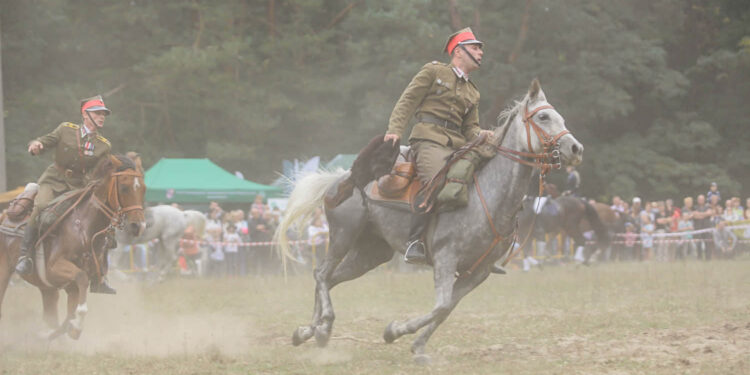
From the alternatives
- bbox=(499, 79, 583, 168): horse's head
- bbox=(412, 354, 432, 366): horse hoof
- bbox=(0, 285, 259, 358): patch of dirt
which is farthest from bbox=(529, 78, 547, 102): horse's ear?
bbox=(0, 285, 259, 358): patch of dirt

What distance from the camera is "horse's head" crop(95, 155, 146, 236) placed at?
9508 mm

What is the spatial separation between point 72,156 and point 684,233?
60.7 ft

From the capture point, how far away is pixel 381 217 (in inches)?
349

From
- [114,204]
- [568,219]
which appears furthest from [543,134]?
[568,219]

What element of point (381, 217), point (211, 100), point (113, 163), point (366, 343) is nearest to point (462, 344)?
point (366, 343)

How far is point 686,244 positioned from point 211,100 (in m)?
17.9

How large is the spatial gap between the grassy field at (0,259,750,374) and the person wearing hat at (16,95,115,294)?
1.48m

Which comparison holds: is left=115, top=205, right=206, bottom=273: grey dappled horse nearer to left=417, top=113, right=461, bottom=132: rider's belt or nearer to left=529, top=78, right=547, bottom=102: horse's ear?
left=417, top=113, right=461, bottom=132: rider's belt

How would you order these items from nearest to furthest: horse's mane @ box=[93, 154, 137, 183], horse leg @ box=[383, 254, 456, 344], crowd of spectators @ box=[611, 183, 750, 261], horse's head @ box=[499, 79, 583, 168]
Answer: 1. horse's head @ box=[499, 79, 583, 168]
2. horse leg @ box=[383, 254, 456, 344]
3. horse's mane @ box=[93, 154, 137, 183]
4. crowd of spectators @ box=[611, 183, 750, 261]

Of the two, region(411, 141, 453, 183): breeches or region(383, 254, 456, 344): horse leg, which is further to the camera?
region(411, 141, 453, 183): breeches

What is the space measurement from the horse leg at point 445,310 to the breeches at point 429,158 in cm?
106

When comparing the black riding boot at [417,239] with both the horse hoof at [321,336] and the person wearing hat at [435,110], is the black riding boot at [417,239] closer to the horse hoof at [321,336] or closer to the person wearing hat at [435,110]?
the person wearing hat at [435,110]

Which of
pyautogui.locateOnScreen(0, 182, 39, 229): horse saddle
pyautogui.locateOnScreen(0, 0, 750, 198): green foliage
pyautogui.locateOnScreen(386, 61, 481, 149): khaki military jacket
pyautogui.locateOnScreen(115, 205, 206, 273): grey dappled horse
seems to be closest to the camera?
pyautogui.locateOnScreen(386, 61, 481, 149): khaki military jacket

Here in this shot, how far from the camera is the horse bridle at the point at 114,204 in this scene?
9578mm
